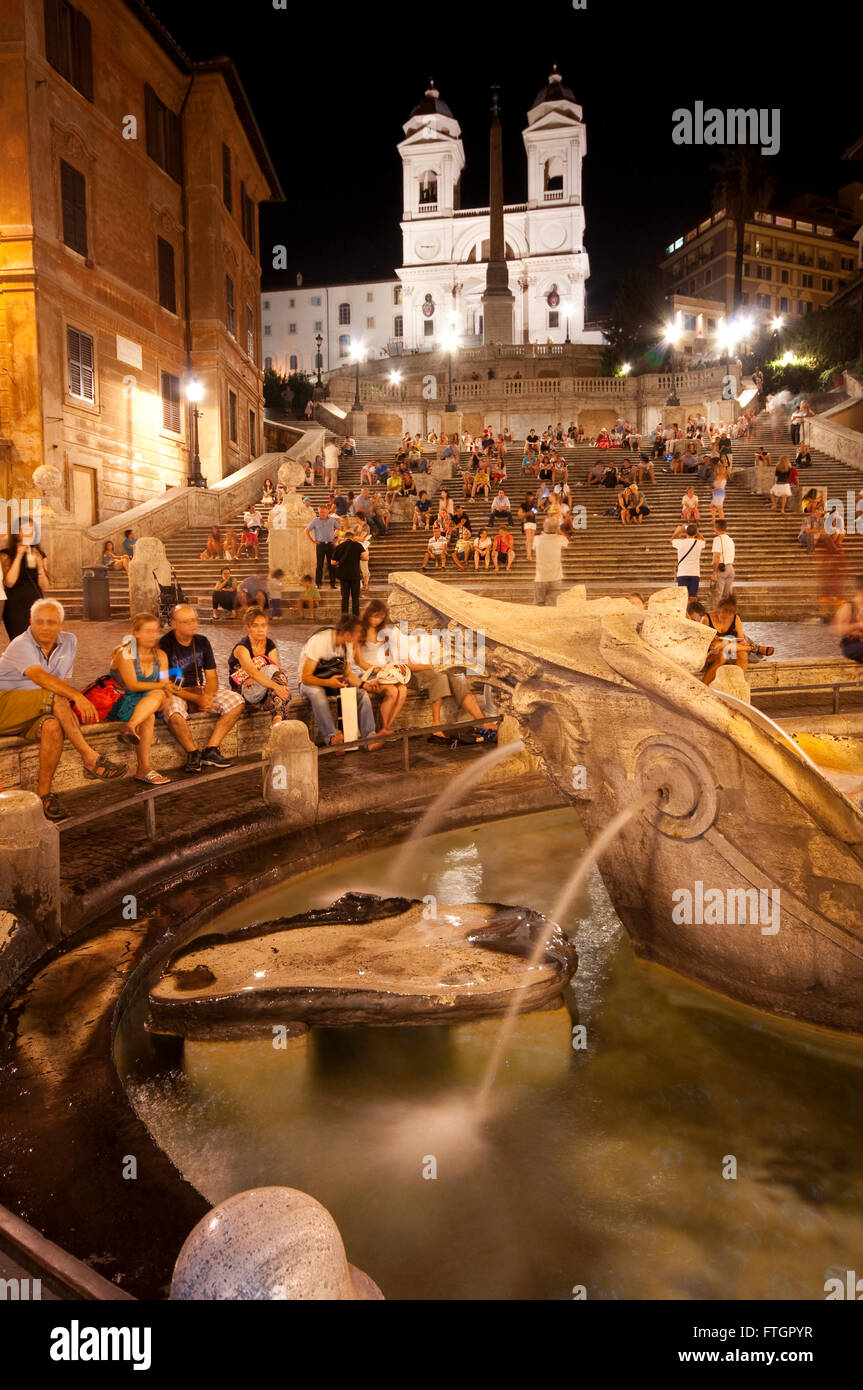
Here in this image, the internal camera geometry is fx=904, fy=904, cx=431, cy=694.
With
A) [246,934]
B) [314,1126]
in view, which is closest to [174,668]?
[246,934]

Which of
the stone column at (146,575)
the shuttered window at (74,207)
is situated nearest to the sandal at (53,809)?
the stone column at (146,575)

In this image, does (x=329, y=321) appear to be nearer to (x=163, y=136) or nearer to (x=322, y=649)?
(x=163, y=136)

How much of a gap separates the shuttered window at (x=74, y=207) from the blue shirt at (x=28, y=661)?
2096cm

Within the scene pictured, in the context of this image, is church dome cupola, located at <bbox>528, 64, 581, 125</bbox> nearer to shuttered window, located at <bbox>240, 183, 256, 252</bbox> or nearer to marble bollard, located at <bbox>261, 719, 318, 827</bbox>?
shuttered window, located at <bbox>240, 183, 256, 252</bbox>

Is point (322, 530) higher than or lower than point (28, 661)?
higher

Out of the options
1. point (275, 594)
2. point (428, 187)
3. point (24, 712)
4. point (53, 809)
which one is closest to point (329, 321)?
point (428, 187)

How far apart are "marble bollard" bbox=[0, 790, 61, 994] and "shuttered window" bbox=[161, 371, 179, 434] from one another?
26.2m

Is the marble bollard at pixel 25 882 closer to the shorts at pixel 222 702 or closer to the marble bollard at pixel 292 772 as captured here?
the marble bollard at pixel 292 772

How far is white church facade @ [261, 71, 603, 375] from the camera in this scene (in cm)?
7975

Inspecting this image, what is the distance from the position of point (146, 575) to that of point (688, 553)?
28.7ft

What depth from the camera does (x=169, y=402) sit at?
28.4m

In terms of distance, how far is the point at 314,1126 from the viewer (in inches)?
121

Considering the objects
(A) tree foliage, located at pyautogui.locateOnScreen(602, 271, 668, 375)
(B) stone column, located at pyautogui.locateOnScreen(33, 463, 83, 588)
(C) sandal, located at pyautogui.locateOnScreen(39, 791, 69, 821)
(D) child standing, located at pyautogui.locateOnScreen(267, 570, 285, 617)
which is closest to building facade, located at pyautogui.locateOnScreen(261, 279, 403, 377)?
(A) tree foliage, located at pyautogui.locateOnScreen(602, 271, 668, 375)

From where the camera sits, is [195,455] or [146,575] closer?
[146,575]
